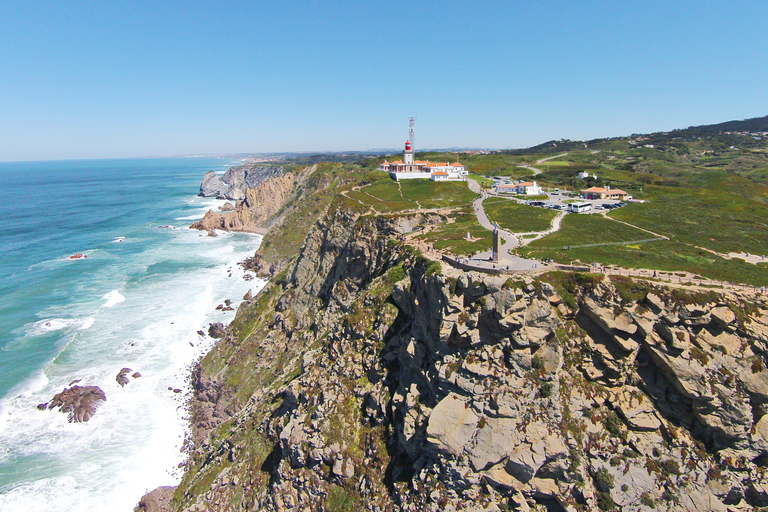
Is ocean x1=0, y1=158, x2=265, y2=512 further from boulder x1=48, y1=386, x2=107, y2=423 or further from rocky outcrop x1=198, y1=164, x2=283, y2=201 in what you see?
rocky outcrop x1=198, y1=164, x2=283, y2=201

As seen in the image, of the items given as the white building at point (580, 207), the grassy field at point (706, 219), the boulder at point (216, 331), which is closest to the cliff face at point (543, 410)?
the grassy field at point (706, 219)

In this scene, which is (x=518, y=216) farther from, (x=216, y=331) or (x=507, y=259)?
(x=216, y=331)

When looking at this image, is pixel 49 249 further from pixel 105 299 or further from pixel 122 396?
pixel 122 396

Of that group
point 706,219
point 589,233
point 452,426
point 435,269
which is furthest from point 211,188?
point 452,426

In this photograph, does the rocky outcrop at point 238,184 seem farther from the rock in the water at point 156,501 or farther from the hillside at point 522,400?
the hillside at point 522,400

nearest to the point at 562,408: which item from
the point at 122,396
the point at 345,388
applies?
Result: the point at 345,388
